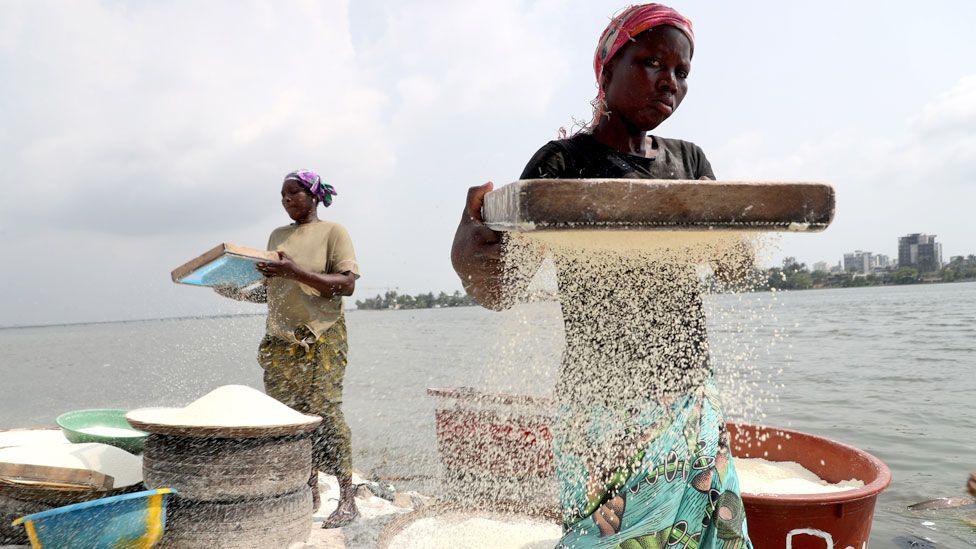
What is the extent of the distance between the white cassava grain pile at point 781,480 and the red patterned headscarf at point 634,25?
1.92m

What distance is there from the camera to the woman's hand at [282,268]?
3.27m

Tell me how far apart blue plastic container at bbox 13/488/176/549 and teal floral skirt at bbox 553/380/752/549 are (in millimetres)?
1910

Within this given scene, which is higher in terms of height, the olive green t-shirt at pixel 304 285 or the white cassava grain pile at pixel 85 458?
the olive green t-shirt at pixel 304 285

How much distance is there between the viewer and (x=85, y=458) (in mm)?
3041

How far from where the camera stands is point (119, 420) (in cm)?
406

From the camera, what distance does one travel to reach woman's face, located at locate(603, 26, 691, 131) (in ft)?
4.92

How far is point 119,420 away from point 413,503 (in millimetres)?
1892

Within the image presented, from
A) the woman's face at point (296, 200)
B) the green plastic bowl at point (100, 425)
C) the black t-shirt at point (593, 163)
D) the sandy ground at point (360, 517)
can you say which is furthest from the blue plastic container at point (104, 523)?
the black t-shirt at point (593, 163)

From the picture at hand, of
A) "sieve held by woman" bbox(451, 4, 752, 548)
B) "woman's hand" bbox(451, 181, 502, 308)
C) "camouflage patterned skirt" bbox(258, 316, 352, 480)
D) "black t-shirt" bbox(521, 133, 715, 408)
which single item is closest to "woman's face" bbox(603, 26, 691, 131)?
"sieve held by woman" bbox(451, 4, 752, 548)

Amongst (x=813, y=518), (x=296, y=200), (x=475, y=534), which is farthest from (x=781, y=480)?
(x=296, y=200)

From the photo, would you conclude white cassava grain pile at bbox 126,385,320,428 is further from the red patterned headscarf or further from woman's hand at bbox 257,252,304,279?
the red patterned headscarf

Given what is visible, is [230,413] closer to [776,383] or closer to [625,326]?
[625,326]

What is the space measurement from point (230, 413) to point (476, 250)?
183cm

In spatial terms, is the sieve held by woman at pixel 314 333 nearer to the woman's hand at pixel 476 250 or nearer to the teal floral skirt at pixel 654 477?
the woman's hand at pixel 476 250
